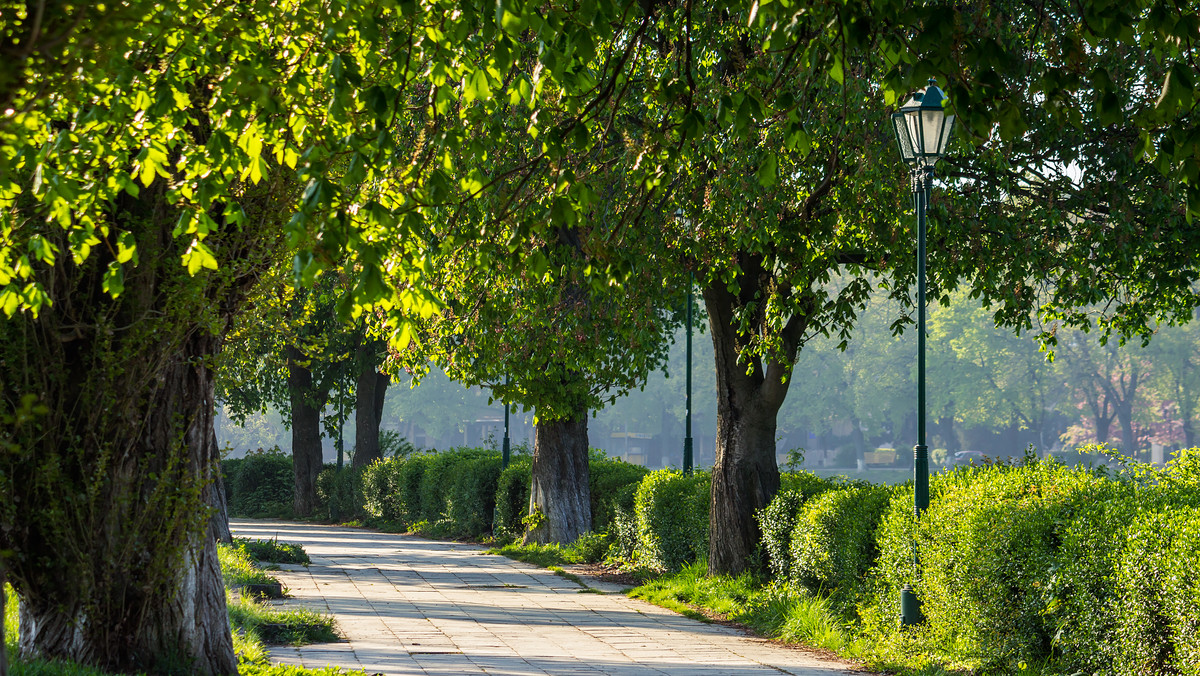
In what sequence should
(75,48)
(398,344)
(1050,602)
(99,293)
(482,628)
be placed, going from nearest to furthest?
(75,48), (398,344), (99,293), (1050,602), (482,628)

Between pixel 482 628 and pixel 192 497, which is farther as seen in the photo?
pixel 482 628

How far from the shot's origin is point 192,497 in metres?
6.82

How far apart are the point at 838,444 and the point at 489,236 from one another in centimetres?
7857

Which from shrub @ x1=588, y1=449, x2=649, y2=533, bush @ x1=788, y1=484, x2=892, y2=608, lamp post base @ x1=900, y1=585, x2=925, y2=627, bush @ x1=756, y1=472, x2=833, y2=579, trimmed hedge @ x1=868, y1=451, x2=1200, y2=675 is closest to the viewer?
trimmed hedge @ x1=868, y1=451, x2=1200, y2=675

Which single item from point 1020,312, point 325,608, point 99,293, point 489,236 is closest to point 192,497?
point 99,293

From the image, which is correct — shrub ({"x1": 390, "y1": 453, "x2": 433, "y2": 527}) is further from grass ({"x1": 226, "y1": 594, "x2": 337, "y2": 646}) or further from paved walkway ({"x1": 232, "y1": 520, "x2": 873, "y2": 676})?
grass ({"x1": 226, "y1": 594, "x2": 337, "y2": 646})

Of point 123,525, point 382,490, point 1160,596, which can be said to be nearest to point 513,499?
point 382,490

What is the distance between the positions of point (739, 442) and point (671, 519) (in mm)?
2342

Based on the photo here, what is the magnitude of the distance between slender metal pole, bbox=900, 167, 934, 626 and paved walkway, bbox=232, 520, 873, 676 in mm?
747

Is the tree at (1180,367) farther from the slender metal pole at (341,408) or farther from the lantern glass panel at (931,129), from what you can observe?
the lantern glass panel at (931,129)

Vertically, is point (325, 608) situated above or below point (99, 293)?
below

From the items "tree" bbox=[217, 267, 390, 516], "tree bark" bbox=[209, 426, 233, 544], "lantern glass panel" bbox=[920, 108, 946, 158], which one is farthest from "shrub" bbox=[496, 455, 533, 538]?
"lantern glass panel" bbox=[920, 108, 946, 158]

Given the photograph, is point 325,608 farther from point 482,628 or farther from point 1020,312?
point 1020,312

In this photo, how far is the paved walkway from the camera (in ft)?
29.5
